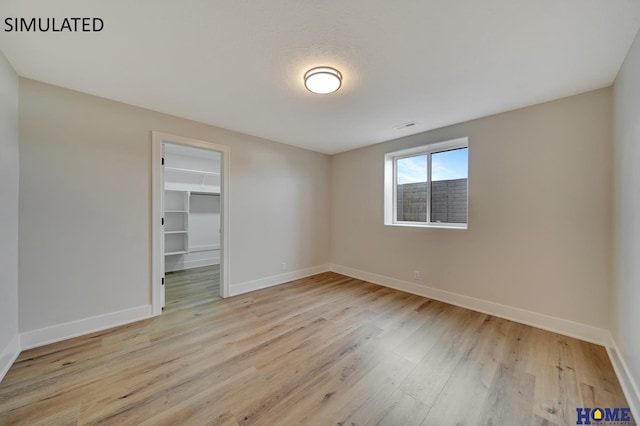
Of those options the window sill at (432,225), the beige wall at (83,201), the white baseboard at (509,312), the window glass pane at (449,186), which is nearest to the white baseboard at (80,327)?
the beige wall at (83,201)

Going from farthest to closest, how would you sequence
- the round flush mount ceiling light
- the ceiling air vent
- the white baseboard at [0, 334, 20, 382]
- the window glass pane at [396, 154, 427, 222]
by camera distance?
the window glass pane at [396, 154, 427, 222]
the ceiling air vent
the round flush mount ceiling light
the white baseboard at [0, 334, 20, 382]

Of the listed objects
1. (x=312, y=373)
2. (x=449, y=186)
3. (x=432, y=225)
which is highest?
(x=449, y=186)

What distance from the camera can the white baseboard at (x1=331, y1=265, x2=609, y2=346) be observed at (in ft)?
7.23

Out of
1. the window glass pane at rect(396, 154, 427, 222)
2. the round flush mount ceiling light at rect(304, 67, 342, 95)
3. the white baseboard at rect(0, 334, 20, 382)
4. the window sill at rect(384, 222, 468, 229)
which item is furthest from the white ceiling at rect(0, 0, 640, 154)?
the white baseboard at rect(0, 334, 20, 382)

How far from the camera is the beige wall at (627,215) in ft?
5.03

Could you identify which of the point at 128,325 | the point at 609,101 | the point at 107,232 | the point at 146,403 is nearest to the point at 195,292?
the point at 128,325

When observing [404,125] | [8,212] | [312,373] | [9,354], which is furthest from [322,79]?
[9,354]

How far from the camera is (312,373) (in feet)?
5.84

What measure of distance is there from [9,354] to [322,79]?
3.40 meters

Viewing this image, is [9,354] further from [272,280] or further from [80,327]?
[272,280]

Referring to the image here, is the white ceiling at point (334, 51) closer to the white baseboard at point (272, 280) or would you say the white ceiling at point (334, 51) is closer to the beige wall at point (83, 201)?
the beige wall at point (83, 201)

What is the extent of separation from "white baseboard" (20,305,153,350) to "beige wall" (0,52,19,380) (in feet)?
0.42

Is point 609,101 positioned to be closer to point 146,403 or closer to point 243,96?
point 243,96

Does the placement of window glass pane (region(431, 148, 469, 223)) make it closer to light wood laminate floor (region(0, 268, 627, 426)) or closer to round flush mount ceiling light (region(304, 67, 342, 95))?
light wood laminate floor (region(0, 268, 627, 426))
